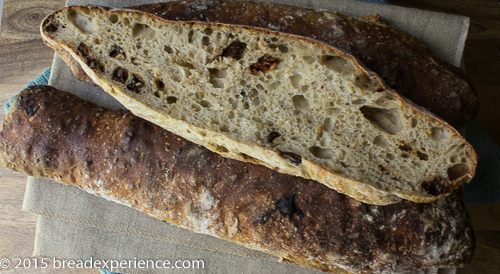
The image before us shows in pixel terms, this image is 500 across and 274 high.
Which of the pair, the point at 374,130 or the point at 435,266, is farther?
the point at 435,266

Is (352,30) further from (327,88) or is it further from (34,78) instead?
(34,78)

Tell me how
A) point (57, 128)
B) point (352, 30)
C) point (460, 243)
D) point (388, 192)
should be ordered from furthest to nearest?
point (57, 128) → point (352, 30) → point (460, 243) → point (388, 192)

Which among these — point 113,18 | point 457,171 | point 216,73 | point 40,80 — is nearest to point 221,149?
point 216,73

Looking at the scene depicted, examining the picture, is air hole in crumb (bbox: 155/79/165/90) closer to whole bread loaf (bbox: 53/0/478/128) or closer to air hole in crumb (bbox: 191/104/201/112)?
air hole in crumb (bbox: 191/104/201/112)

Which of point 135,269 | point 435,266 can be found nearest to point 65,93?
point 135,269

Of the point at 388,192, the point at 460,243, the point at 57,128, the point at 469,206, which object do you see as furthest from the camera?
the point at 469,206

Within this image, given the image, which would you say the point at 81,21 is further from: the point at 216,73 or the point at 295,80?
the point at 295,80

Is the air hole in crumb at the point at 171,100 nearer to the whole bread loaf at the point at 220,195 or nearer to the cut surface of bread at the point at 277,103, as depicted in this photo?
the cut surface of bread at the point at 277,103
